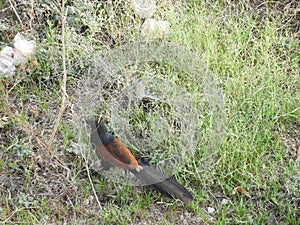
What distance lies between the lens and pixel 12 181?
315cm

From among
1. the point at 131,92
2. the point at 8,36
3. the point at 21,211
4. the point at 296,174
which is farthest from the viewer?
the point at 8,36

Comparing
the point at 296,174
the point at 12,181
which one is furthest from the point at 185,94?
the point at 12,181

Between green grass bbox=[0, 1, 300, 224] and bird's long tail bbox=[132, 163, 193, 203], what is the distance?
51mm

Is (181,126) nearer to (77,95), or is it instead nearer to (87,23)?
(77,95)

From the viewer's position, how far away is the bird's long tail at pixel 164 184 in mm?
3074

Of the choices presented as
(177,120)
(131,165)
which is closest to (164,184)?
(131,165)

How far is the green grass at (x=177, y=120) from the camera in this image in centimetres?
307

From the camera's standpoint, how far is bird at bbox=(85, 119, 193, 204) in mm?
3078

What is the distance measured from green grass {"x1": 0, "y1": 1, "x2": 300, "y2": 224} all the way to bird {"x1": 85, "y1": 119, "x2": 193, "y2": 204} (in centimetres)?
6

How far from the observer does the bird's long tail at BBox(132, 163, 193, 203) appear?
Answer: 3.07m

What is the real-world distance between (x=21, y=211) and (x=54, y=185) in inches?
9.7

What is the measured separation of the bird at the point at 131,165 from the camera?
3.08 metres

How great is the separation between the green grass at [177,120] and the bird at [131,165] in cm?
6

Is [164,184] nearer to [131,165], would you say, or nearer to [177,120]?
[131,165]
